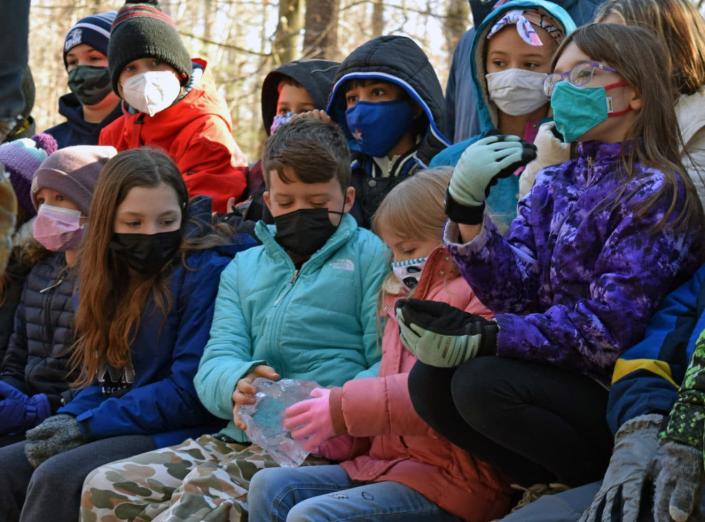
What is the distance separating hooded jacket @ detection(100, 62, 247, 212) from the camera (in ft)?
19.4

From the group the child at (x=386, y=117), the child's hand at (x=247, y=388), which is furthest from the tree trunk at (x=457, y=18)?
the child's hand at (x=247, y=388)

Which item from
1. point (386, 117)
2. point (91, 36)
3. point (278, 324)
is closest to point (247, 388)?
point (278, 324)

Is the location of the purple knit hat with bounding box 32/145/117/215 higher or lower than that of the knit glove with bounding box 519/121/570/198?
lower

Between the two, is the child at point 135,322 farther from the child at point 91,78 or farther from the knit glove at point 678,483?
the knit glove at point 678,483

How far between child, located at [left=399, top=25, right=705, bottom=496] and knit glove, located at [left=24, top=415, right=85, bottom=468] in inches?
69.2

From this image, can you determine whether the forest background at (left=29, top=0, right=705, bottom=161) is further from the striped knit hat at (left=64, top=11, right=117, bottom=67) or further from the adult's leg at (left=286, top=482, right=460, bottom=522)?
the adult's leg at (left=286, top=482, right=460, bottom=522)

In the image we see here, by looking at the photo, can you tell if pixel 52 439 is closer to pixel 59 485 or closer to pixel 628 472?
pixel 59 485

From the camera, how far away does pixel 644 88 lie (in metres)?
3.58

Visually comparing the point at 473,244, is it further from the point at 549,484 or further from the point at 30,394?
the point at 30,394

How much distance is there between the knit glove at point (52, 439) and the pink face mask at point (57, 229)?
3.61 ft

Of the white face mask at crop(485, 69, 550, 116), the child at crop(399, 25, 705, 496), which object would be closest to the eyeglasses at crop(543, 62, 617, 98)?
the child at crop(399, 25, 705, 496)

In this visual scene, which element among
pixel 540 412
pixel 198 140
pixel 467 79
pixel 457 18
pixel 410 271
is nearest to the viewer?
pixel 540 412

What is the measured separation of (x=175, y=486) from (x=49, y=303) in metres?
1.52

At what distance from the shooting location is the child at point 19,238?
5.52m
